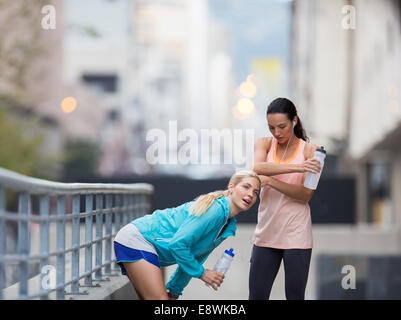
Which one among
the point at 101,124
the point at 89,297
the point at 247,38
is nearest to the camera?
the point at 89,297

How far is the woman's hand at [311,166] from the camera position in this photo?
16.0 feet

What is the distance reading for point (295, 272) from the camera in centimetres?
500

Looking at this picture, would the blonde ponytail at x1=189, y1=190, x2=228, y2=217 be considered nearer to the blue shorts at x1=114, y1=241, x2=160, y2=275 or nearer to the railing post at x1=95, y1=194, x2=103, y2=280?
the blue shorts at x1=114, y1=241, x2=160, y2=275

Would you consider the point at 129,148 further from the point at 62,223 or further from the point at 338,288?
the point at 62,223

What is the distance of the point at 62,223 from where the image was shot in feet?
15.8

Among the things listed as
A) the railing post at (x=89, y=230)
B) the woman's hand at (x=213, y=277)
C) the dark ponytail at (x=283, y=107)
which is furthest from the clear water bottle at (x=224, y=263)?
the railing post at (x=89, y=230)

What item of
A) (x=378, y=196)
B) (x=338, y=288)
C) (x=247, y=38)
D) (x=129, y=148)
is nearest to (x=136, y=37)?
(x=129, y=148)

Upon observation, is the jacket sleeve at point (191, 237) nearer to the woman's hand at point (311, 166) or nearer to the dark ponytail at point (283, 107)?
the woman's hand at point (311, 166)

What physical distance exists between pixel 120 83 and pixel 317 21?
57.3 m

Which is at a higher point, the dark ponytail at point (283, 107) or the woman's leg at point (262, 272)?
the dark ponytail at point (283, 107)

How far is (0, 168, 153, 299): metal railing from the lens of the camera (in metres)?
3.93

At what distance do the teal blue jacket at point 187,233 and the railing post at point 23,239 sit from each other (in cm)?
93

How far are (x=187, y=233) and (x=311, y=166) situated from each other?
84 cm

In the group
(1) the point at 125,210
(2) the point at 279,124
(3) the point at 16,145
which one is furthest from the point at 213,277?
(3) the point at 16,145
